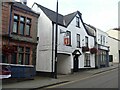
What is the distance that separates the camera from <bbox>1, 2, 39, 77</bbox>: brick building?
17641 millimetres

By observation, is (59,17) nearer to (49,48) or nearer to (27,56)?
(49,48)

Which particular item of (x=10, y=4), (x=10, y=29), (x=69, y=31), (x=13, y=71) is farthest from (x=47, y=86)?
(x=69, y=31)

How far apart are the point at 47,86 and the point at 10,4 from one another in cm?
797

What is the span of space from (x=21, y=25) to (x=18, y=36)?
1.42 meters

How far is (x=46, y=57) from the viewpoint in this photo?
22.5m

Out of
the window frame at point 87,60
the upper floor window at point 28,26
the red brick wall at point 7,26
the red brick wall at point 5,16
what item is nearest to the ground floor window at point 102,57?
the window frame at point 87,60

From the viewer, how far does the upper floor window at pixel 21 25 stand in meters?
20.1

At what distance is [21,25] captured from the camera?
68.6ft

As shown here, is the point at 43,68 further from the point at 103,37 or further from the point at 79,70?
the point at 103,37

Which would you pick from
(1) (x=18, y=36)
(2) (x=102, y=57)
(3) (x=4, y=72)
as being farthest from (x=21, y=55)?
(2) (x=102, y=57)

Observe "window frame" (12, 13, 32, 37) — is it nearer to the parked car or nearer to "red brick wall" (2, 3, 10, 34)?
"red brick wall" (2, 3, 10, 34)

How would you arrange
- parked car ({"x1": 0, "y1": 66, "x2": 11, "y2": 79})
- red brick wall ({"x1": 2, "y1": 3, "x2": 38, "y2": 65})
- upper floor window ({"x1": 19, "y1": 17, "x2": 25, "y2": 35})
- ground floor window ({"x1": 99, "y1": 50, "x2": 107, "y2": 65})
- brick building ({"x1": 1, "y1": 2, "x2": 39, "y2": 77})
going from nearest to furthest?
parked car ({"x1": 0, "y1": 66, "x2": 11, "y2": 79})
brick building ({"x1": 1, "y1": 2, "x2": 39, "y2": 77})
red brick wall ({"x1": 2, "y1": 3, "x2": 38, "y2": 65})
upper floor window ({"x1": 19, "y1": 17, "x2": 25, "y2": 35})
ground floor window ({"x1": 99, "y1": 50, "x2": 107, "y2": 65})

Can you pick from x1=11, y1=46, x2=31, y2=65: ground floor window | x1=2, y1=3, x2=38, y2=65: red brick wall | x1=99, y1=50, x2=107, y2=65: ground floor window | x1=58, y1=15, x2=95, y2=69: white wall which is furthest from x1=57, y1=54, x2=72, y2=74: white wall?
x1=99, y1=50, x2=107, y2=65: ground floor window

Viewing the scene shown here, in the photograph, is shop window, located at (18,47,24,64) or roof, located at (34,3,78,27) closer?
shop window, located at (18,47,24,64)
